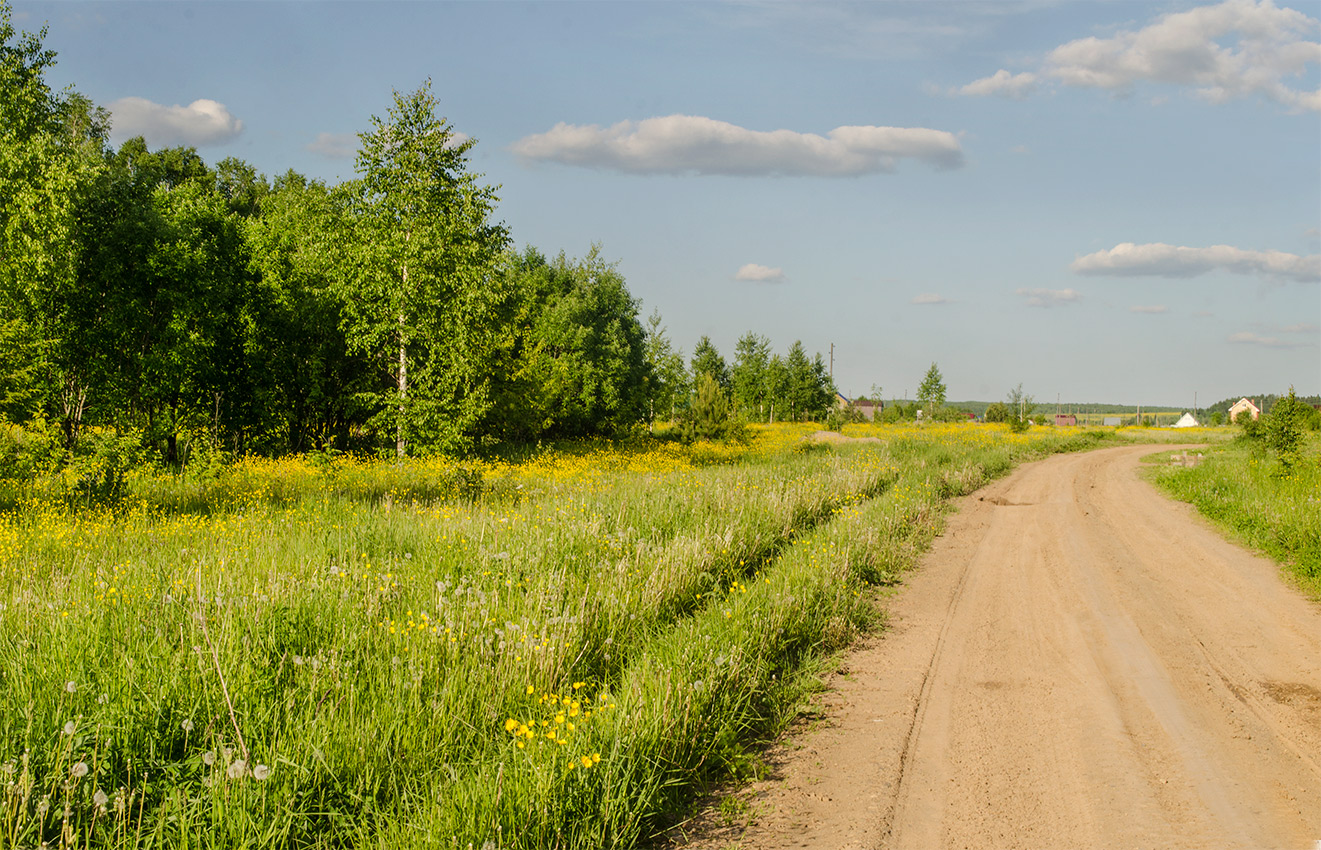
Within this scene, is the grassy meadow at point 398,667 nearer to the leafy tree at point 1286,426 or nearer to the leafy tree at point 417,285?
the leafy tree at point 417,285

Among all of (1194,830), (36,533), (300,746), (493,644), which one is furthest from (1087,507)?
(36,533)

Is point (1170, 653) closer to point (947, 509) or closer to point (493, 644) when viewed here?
point (493, 644)

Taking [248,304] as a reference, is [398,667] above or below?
below

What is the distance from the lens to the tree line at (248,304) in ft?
52.6

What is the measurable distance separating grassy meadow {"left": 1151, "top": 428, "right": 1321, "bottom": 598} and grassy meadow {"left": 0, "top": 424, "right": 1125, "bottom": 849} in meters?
5.33

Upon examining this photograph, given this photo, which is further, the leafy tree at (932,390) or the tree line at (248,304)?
the leafy tree at (932,390)

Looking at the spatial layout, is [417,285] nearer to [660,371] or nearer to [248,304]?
[248,304]

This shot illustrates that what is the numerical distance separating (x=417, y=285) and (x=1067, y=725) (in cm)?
1824

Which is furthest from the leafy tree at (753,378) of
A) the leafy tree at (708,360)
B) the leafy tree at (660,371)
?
the leafy tree at (660,371)

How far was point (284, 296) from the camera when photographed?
20.6 meters

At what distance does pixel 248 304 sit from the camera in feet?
64.3

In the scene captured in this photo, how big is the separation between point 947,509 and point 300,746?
14358mm

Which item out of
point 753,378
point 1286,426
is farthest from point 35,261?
point 753,378

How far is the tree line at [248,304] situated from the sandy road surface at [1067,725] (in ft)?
49.1
